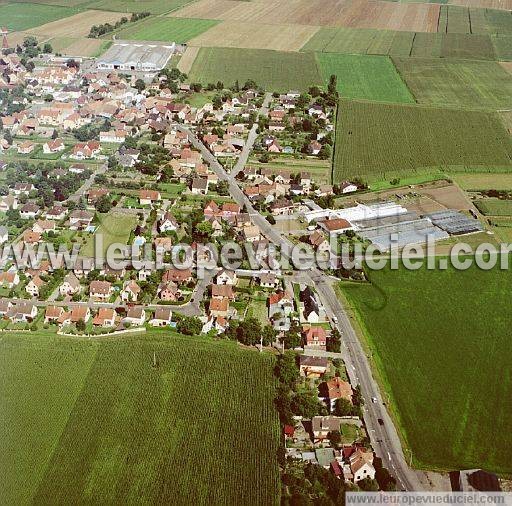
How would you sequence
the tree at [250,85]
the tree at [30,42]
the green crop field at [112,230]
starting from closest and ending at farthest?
1. the green crop field at [112,230]
2. the tree at [250,85]
3. the tree at [30,42]

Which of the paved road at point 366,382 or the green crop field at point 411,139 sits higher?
the green crop field at point 411,139

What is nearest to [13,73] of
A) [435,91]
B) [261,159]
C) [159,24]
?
[159,24]

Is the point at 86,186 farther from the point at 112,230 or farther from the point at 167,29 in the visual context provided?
the point at 167,29

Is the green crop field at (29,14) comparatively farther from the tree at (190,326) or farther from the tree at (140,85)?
the tree at (190,326)

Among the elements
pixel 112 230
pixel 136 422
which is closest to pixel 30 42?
pixel 112 230

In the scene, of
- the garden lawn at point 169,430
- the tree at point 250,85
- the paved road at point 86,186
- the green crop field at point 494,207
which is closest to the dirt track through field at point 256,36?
the tree at point 250,85

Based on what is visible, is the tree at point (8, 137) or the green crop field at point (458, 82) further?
the green crop field at point (458, 82)

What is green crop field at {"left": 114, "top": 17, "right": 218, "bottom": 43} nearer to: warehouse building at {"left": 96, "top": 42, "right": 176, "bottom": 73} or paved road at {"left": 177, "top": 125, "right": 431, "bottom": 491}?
warehouse building at {"left": 96, "top": 42, "right": 176, "bottom": 73}

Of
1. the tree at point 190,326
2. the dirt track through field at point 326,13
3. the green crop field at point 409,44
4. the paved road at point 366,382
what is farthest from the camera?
the dirt track through field at point 326,13
